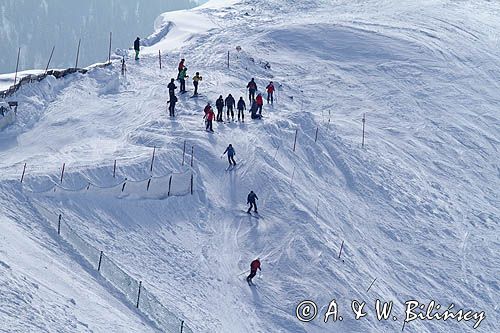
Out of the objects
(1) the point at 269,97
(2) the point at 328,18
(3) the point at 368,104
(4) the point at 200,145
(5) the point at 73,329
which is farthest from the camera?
(2) the point at 328,18

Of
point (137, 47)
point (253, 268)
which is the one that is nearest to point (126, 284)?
point (253, 268)

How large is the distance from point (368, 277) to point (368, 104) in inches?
661

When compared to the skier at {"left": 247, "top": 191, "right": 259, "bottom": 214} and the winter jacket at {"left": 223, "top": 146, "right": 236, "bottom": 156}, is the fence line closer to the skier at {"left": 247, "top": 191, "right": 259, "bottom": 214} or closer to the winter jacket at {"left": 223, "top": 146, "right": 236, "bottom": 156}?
the skier at {"left": 247, "top": 191, "right": 259, "bottom": 214}

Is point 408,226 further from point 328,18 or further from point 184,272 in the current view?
point 328,18

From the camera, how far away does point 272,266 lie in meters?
26.0

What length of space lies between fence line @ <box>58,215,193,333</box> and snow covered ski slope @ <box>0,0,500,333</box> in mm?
325

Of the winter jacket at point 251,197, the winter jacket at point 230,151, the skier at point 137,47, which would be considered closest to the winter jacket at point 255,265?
the winter jacket at point 251,197

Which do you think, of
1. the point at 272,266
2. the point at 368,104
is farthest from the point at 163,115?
the point at 368,104

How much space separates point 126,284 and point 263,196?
8244 millimetres

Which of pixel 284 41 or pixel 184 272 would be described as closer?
pixel 184 272

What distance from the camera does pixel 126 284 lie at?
878 inches

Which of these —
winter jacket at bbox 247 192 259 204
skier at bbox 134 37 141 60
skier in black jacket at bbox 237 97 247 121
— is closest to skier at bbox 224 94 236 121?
skier in black jacket at bbox 237 97 247 121

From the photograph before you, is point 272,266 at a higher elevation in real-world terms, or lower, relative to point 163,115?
lower

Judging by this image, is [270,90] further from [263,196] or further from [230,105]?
[263,196]
